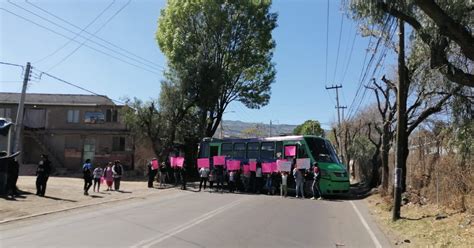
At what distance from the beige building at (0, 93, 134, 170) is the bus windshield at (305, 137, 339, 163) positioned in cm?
2788

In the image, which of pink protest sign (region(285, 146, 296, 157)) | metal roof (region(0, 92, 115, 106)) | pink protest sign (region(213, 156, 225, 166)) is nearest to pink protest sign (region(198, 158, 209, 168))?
pink protest sign (region(213, 156, 225, 166))

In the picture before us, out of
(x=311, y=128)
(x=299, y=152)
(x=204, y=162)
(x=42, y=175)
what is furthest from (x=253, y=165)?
(x=311, y=128)

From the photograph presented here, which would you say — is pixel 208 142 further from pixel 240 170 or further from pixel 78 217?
pixel 78 217

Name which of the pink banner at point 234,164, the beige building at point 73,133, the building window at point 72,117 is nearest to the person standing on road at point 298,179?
the pink banner at point 234,164

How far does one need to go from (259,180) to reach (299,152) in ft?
11.1

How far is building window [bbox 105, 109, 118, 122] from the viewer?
52531 mm

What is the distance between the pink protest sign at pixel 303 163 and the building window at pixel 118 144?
2917 cm

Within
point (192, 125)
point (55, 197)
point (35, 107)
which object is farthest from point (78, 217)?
point (35, 107)

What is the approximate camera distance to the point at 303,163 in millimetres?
26547

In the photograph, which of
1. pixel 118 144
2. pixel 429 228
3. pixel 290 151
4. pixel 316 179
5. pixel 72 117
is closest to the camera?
pixel 429 228

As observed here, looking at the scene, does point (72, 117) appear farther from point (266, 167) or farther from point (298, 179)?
point (298, 179)

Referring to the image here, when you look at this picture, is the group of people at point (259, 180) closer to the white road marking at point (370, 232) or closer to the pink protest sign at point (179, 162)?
the pink protest sign at point (179, 162)

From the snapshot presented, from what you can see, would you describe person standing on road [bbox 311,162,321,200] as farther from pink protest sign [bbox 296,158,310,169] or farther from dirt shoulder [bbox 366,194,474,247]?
dirt shoulder [bbox 366,194,474,247]

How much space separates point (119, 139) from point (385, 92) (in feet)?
106
